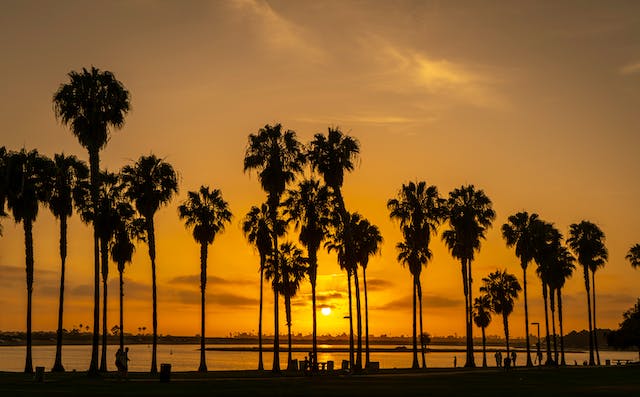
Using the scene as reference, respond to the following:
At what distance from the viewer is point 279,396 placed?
121 feet

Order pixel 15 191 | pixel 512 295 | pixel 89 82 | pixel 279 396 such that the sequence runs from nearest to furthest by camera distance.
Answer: pixel 279 396 → pixel 89 82 → pixel 15 191 → pixel 512 295

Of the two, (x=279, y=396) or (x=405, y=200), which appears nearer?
(x=279, y=396)

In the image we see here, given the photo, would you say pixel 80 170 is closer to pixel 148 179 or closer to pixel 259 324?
pixel 148 179

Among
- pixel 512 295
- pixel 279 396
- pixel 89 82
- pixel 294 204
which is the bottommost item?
pixel 279 396

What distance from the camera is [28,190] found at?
7162 centimetres

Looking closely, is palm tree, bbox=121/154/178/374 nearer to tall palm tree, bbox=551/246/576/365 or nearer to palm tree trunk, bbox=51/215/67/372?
palm tree trunk, bbox=51/215/67/372

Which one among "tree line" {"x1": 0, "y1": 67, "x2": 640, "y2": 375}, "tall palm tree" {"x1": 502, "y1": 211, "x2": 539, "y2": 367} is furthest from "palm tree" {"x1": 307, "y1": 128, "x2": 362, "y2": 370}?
"tall palm tree" {"x1": 502, "y1": 211, "x2": 539, "y2": 367}

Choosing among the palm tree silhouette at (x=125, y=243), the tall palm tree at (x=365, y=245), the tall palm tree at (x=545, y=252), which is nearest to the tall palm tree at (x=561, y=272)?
the tall palm tree at (x=545, y=252)

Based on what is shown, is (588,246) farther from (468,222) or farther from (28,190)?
(28,190)

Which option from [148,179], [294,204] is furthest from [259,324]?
[148,179]

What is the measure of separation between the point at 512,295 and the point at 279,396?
91198 millimetres

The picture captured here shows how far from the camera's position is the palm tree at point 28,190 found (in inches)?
2798

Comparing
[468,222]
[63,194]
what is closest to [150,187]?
[63,194]

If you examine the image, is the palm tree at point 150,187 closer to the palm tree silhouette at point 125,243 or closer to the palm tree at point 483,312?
the palm tree silhouette at point 125,243
